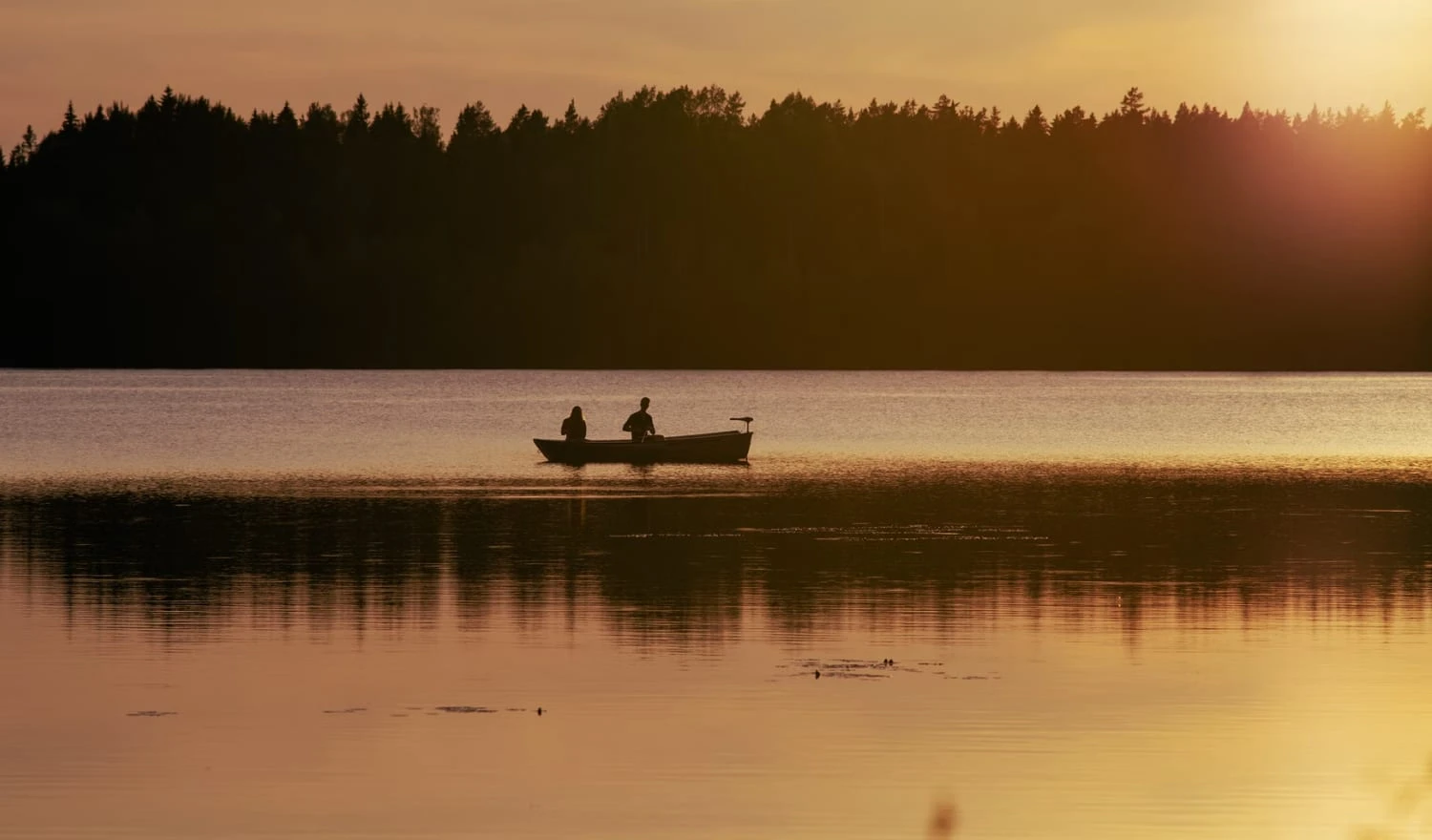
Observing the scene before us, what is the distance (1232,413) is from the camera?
126938 millimetres

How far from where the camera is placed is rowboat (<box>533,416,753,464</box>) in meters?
61.3

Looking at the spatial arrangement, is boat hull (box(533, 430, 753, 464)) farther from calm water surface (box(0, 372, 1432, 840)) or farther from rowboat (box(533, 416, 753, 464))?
calm water surface (box(0, 372, 1432, 840))

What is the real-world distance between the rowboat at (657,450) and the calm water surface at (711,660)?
13.5 ft

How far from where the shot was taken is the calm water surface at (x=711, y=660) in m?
16.5

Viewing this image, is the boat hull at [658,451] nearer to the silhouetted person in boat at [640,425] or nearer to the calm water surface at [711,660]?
the silhouetted person in boat at [640,425]

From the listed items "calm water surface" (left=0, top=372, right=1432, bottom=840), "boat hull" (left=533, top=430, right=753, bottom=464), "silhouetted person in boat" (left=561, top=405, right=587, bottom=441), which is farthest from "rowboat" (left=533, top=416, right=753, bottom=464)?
"calm water surface" (left=0, top=372, right=1432, bottom=840)

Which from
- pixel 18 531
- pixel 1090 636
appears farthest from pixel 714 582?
pixel 18 531

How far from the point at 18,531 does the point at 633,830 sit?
26.9 m

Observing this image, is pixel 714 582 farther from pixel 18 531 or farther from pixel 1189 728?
pixel 18 531

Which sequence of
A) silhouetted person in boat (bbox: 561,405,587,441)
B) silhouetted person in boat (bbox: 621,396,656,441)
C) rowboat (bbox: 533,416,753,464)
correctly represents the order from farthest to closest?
silhouetted person in boat (bbox: 561,405,587,441) → rowboat (bbox: 533,416,753,464) → silhouetted person in boat (bbox: 621,396,656,441)

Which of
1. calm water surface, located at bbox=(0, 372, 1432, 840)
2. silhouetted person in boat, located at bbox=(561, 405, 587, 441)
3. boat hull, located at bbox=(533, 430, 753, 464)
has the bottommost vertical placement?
calm water surface, located at bbox=(0, 372, 1432, 840)

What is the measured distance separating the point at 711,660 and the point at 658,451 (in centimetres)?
3825

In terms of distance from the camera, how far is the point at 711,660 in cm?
2328

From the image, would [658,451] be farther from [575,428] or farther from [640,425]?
[575,428]
